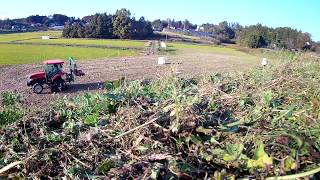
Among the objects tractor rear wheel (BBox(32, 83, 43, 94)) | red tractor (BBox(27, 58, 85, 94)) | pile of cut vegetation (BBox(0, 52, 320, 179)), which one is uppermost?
pile of cut vegetation (BBox(0, 52, 320, 179))

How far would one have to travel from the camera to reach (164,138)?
→ 6.61 feet

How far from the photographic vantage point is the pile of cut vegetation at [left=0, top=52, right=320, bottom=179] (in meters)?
1.76

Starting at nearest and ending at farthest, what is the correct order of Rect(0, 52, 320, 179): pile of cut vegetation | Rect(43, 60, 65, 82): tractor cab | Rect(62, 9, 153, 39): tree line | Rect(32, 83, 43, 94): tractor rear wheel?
Rect(0, 52, 320, 179): pile of cut vegetation < Rect(32, 83, 43, 94): tractor rear wheel < Rect(43, 60, 65, 82): tractor cab < Rect(62, 9, 153, 39): tree line

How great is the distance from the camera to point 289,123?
2.16 metres

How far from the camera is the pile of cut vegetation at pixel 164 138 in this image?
→ 5.78 feet

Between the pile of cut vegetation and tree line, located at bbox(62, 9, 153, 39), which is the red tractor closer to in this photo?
the pile of cut vegetation

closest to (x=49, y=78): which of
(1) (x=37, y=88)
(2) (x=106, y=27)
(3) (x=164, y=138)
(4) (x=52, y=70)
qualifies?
(4) (x=52, y=70)

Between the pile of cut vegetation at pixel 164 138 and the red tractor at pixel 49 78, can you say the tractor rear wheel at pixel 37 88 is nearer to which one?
the red tractor at pixel 49 78

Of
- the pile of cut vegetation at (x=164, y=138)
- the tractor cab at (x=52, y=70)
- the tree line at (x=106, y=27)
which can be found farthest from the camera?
the tree line at (x=106, y=27)

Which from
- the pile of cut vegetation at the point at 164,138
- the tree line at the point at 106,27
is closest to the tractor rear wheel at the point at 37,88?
the pile of cut vegetation at the point at 164,138

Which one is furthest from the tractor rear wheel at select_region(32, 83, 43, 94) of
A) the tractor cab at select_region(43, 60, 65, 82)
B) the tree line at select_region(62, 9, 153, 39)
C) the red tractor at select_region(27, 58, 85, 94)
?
the tree line at select_region(62, 9, 153, 39)

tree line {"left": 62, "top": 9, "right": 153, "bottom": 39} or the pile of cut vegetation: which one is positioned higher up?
the pile of cut vegetation

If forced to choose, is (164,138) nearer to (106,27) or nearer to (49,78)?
(49,78)

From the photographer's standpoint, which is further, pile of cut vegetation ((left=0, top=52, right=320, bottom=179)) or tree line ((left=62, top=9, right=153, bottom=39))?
tree line ((left=62, top=9, right=153, bottom=39))
